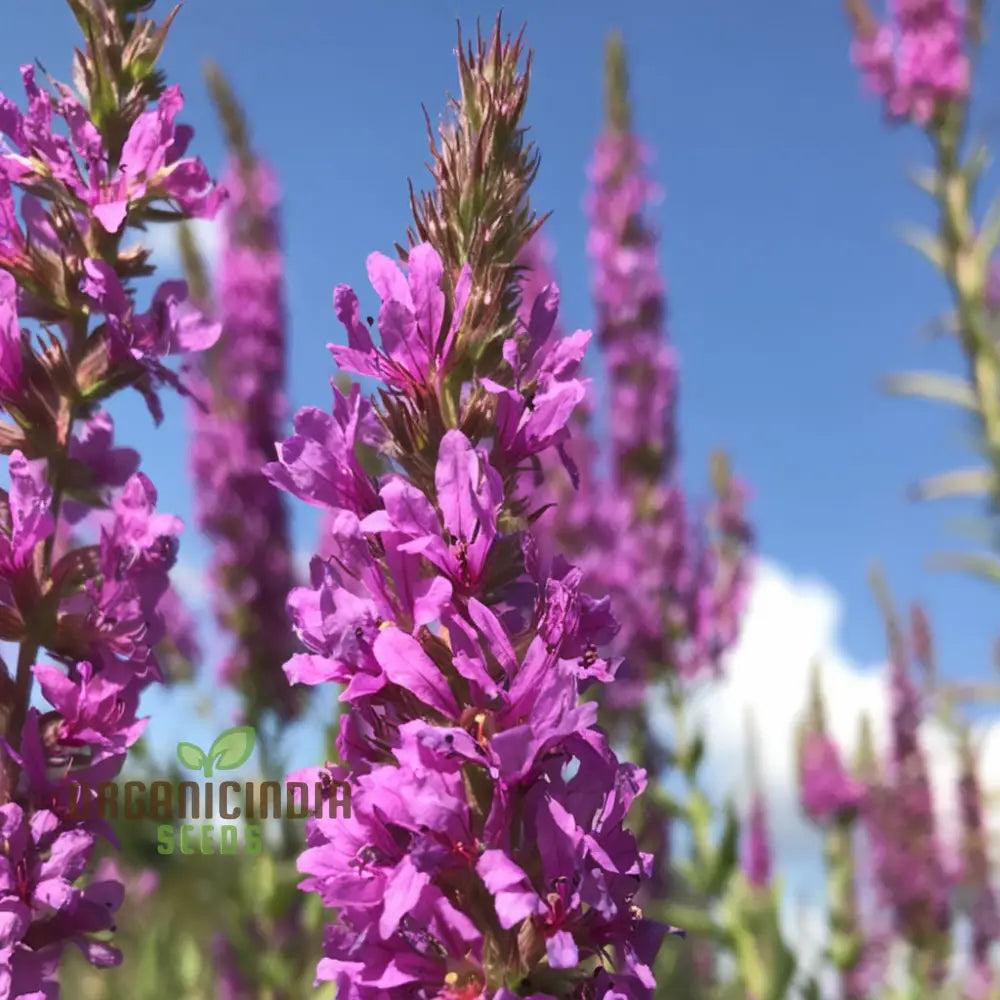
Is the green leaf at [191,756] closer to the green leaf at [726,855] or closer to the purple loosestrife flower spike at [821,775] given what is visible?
the green leaf at [726,855]

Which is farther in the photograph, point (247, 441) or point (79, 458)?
point (247, 441)

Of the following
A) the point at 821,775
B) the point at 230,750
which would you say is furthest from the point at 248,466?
the point at 821,775

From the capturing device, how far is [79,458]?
2.20m

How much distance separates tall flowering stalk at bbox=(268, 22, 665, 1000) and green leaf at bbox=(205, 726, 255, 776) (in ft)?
3.71

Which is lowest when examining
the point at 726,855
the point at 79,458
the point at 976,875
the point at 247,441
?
the point at 976,875

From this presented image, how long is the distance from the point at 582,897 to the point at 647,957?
0.20m

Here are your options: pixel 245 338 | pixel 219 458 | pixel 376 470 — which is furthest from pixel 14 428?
pixel 245 338

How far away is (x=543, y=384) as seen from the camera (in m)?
1.82

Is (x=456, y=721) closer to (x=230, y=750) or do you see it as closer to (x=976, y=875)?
(x=230, y=750)

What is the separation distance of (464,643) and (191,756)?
4.42ft

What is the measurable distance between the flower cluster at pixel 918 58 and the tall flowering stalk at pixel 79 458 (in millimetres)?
5685

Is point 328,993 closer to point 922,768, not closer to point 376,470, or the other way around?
point 376,470

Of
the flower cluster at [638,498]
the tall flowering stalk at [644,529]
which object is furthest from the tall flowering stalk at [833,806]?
the flower cluster at [638,498]

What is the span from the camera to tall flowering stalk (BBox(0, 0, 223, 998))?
184 cm
